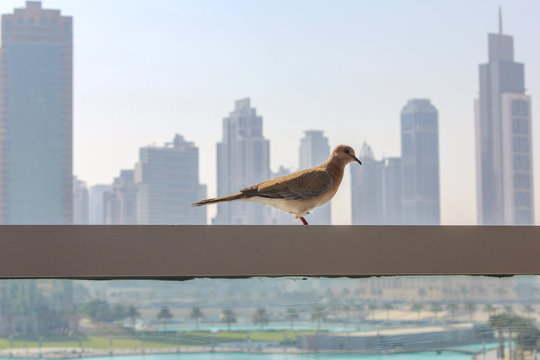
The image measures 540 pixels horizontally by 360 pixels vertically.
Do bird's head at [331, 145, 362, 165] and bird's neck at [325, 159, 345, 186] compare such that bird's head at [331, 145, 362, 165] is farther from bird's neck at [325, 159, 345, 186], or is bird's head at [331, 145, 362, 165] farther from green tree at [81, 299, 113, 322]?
green tree at [81, 299, 113, 322]

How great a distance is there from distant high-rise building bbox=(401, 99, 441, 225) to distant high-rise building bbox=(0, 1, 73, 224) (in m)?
22.2

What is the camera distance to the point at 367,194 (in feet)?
114

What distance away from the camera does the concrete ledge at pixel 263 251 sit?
28.0 inches

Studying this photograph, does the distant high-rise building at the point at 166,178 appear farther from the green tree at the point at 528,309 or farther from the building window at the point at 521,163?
the green tree at the point at 528,309

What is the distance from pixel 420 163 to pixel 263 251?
39.5 meters

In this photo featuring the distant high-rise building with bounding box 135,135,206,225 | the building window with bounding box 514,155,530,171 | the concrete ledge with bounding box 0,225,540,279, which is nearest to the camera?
the concrete ledge with bounding box 0,225,540,279

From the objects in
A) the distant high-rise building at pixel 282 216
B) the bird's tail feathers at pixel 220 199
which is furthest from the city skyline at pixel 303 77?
the bird's tail feathers at pixel 220 199

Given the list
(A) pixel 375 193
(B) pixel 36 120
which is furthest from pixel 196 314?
(B) pixel 36 120

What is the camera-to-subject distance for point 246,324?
74cm

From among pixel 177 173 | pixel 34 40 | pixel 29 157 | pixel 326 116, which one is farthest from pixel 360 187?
pixel 34 40

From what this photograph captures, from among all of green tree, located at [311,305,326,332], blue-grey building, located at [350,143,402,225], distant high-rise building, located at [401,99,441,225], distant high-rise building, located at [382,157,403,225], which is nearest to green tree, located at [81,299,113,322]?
green tree, located at [311,305,326,332]

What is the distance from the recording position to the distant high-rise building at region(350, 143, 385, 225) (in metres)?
34.3

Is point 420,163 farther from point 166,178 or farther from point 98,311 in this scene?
point 98,311

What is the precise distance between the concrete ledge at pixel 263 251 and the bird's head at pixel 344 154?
362 millimetres
